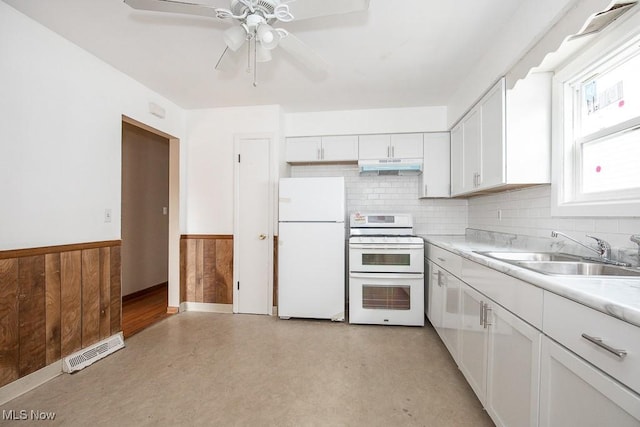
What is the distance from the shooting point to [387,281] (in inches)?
115

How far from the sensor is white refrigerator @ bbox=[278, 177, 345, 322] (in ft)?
10.00

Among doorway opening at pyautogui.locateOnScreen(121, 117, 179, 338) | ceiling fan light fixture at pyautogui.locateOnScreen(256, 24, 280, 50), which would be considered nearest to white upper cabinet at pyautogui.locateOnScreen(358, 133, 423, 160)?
ceiling fan light fixture at pyautogui.locateOnScreen(256, 24, 280, 50)

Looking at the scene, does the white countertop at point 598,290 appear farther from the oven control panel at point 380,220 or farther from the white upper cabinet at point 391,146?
the white upper cabinet at point 391,146

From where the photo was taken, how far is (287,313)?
3102 millimetres

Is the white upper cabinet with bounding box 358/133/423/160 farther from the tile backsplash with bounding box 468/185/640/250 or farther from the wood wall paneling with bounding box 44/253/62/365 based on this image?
the wood wall paneling with bounding box 44/253/62/365

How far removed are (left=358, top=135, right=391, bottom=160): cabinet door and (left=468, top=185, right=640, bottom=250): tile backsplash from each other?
3.93 ft

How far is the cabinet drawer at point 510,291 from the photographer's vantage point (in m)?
1.13

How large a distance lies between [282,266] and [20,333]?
2.00m

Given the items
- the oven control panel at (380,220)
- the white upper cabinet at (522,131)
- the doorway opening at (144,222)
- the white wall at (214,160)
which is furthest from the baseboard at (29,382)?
the white upper cabinet at (522,131)

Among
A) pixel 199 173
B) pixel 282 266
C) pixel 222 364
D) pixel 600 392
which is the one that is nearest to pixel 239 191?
pixel 199 173

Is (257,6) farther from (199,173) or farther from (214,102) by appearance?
(199,173)

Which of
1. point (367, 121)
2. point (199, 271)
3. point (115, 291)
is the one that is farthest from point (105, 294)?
point (367, 121)

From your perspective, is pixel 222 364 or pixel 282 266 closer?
pixel 222 364

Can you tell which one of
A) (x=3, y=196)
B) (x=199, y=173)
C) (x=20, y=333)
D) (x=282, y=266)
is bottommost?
(x=20, y=333)
